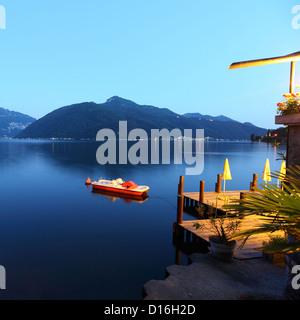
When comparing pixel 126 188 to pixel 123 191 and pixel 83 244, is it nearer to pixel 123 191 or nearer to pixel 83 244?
pixel 123 191

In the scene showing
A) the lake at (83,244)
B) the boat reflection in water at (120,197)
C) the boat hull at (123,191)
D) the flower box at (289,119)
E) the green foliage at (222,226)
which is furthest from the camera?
the boat hull at (123,191)

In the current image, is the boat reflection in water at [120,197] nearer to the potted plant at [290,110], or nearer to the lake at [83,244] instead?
the lake at [83,244]

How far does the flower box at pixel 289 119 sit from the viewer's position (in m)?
9.47

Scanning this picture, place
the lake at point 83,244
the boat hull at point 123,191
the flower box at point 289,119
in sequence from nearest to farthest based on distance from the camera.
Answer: the flower box at point 289,119, the lake at point 83,244, the boat hull at point 123,191

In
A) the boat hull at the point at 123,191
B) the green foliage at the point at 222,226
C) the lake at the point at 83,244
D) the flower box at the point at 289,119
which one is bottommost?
the lake at the point at 83,244

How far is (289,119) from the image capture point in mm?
9781

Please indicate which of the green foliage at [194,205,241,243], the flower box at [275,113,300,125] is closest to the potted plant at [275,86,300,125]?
the flower box at [275,113,300,125]

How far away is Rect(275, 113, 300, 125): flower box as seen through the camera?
9.47 m

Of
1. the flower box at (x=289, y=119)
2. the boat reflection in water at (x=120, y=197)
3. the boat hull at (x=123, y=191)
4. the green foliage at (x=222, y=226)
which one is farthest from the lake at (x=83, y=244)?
the flower box at (x=289, y=119)

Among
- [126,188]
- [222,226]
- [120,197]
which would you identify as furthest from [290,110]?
[120,197]
